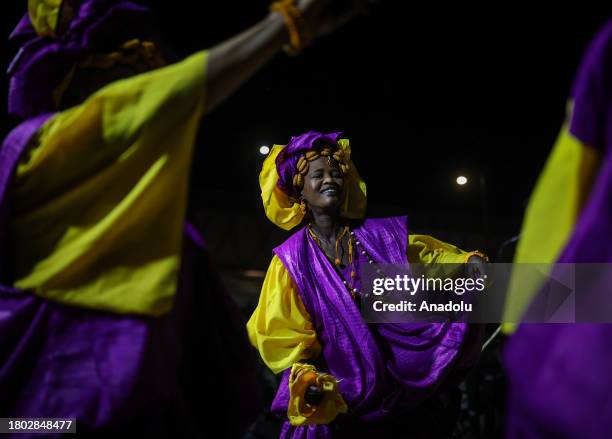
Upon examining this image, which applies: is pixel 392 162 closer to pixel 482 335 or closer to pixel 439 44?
pixel 439 44

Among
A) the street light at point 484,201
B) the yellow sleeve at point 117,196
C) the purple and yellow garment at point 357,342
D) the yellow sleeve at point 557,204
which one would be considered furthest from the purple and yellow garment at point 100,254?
the street light at point 484,201

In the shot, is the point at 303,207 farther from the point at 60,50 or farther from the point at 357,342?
the point at 60,50

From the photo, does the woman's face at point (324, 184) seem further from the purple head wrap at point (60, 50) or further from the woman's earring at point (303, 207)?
the purple head wrap at point (60, 50)

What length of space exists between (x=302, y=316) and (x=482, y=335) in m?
0.77

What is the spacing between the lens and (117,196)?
1.31 metres

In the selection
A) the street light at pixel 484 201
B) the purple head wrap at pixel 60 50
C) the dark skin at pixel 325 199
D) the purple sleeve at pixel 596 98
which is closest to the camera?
the purple sleeve at pixel 596 98

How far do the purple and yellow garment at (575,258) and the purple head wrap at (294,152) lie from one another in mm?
2005

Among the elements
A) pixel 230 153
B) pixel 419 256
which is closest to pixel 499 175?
pixel 230 153

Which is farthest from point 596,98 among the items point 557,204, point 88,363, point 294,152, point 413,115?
point 413,115

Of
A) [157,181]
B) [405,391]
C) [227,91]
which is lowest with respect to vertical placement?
[405,391]

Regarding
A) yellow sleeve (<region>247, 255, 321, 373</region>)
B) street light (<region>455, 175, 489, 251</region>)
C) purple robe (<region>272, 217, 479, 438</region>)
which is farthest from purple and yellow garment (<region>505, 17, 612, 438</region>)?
street light (<region>455, 175, 489, 251</region>)

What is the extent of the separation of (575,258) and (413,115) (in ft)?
15.6

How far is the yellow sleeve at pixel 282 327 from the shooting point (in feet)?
8.96

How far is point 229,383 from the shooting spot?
150cm
